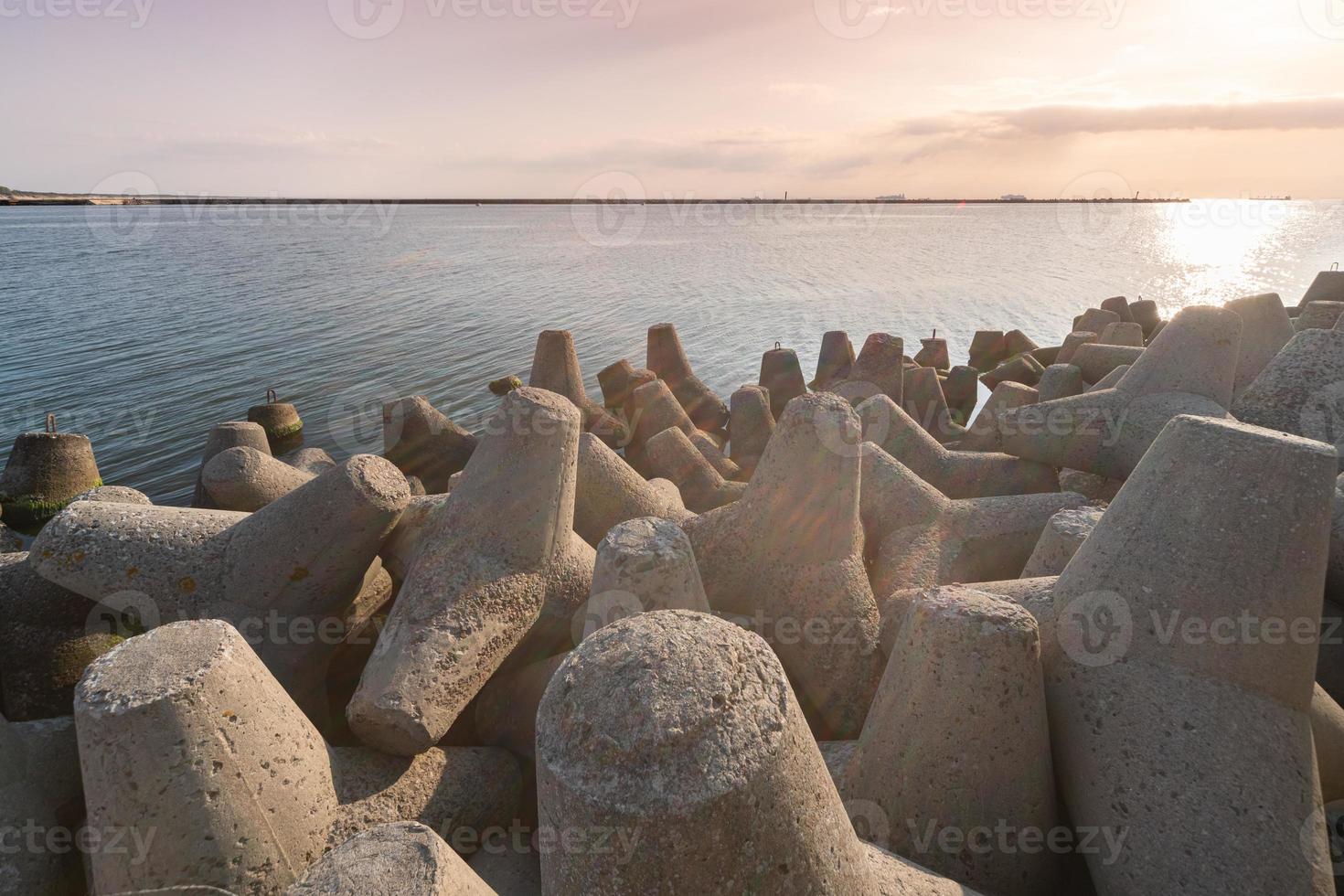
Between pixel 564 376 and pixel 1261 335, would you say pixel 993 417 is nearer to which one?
pixel 1261 335

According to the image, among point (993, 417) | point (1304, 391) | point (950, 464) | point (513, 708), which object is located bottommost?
point (513, 708)

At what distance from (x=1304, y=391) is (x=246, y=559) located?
16.6 ft

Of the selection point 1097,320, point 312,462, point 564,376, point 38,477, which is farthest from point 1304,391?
point 38,477

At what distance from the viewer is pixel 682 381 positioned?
33.4 feet

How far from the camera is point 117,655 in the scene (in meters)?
2.03

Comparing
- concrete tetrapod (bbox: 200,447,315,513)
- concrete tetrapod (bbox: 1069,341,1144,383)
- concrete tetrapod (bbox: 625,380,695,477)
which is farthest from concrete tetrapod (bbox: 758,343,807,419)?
concrete tetrapod (bbox: 200,447,315,513)

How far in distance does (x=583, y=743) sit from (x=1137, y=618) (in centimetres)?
158

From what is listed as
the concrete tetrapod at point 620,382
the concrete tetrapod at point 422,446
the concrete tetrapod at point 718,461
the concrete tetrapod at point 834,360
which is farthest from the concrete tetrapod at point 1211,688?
the concrete tetrapod at point 834,360

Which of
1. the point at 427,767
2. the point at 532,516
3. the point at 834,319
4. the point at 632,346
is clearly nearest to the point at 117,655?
the point at 427,767

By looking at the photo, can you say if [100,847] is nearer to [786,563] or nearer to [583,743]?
[583,743]

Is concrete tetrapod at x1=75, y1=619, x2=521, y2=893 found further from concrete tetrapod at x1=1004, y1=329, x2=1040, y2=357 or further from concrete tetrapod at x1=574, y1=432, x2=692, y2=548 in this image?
concrete tetrapod at x1=1004, y1=329, x2=1040, y2=357

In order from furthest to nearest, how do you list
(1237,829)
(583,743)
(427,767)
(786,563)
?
(786,563)
(427,767)
(1237,829)
(583,743)

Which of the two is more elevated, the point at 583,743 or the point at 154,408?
the point at 583,743

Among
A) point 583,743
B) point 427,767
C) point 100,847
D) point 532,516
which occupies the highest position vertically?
point 583,743
